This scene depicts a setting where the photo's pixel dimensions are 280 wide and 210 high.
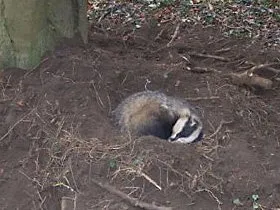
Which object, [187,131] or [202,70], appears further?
[202,70]

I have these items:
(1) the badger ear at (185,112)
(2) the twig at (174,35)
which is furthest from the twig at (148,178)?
(2) the twig at (174,35)

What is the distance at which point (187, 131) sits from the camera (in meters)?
4.54

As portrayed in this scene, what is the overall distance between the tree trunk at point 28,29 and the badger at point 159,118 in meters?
0.84

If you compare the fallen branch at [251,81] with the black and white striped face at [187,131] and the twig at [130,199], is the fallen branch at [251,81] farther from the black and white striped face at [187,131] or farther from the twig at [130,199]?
the twig at [130,199]

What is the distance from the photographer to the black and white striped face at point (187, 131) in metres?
4.51

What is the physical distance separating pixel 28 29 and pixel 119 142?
132 cm

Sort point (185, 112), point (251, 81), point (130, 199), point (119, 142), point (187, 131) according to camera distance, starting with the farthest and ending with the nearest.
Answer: point (251, 81) → point (185, 112) → point (187, 131) → point (119, 142) → point (130, 199)

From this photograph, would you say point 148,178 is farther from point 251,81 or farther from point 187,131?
point 251,81

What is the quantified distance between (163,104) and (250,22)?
3.14m

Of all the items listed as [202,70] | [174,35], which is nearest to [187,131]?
[202,70]

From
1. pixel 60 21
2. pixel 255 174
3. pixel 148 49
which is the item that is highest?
pixel 60 21

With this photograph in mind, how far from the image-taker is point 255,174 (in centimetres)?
418

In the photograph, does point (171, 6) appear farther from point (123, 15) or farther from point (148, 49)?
point (148, 49)

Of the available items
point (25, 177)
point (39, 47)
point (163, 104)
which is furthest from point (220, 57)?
point (25, 177)
